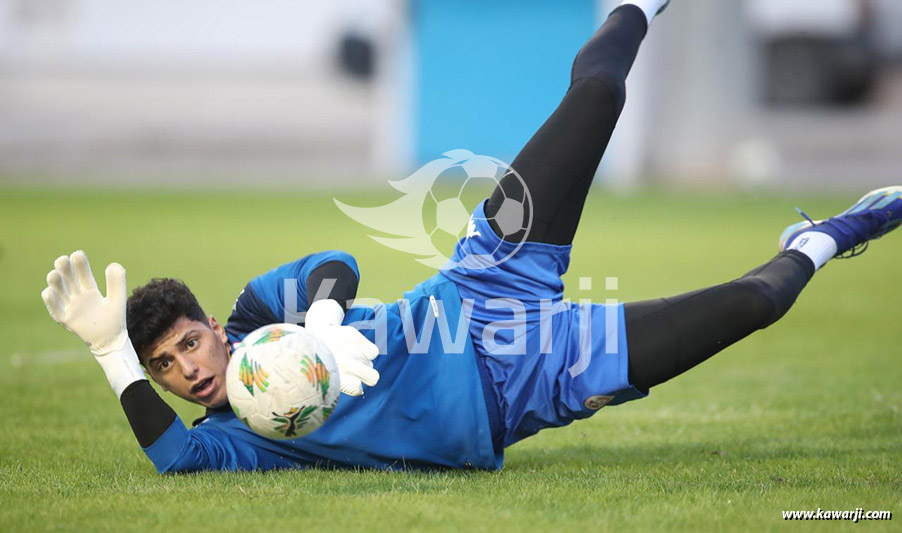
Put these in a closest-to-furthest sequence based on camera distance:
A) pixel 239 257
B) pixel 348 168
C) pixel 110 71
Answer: pixel 239 257 → pixel 348 168 → pixel 110 71

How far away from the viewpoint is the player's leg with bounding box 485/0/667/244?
5426 mm

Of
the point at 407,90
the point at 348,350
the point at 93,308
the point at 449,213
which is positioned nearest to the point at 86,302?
the point at 93,308

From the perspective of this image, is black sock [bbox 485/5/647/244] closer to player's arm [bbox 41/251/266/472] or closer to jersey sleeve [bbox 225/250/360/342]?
jersey sleeve [bbox 225/250/360/342]

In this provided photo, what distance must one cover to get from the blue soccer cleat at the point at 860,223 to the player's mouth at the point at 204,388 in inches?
118

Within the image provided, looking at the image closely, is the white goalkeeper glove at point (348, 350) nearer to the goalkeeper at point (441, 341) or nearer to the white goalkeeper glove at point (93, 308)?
the goalkeeper at point (441, 341)

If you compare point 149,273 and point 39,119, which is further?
point 39,119

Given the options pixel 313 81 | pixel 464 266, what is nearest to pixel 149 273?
pixel 464 266

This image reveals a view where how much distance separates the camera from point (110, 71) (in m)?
33.6

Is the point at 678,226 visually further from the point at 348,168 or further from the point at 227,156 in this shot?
the point at 227,156

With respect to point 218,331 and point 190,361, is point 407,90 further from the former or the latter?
point 190,361

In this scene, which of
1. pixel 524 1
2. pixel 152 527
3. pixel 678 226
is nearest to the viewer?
pixel 152 527

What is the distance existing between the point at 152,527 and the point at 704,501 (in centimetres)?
212

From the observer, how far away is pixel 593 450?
5891mm

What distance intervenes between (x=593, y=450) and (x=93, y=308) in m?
2.58
